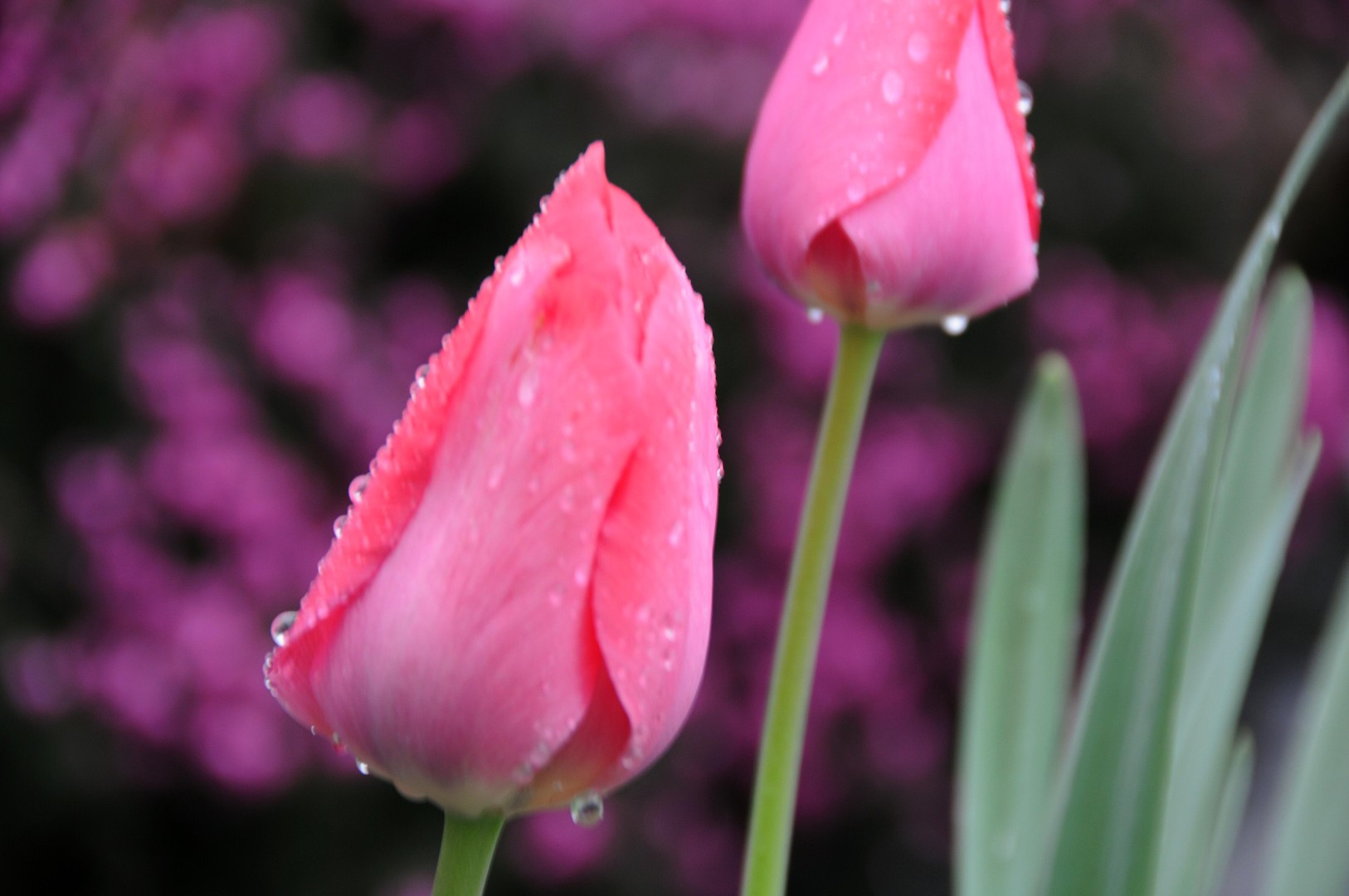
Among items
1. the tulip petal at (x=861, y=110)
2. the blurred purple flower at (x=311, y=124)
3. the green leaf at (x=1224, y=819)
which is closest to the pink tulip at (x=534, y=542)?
the tulip petal at (x=861, y=110)

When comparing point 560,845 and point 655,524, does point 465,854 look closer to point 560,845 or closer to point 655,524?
point 655,524

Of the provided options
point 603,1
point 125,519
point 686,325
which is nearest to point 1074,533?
point 686,325

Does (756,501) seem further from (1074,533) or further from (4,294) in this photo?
(1074,533)

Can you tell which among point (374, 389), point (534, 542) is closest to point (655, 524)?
point (534, 542)

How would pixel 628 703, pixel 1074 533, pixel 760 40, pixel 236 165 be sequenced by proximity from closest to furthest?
1. pixel 628 703
2. pixel 1074 533
3. pixel 236 165
4. pixel 760 40

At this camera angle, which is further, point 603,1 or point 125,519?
point 603,1

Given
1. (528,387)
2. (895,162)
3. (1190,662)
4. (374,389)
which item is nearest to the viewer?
(528,387)

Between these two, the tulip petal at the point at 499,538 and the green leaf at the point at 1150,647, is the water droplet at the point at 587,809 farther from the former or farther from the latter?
the green leaf at the point at 1150,647
